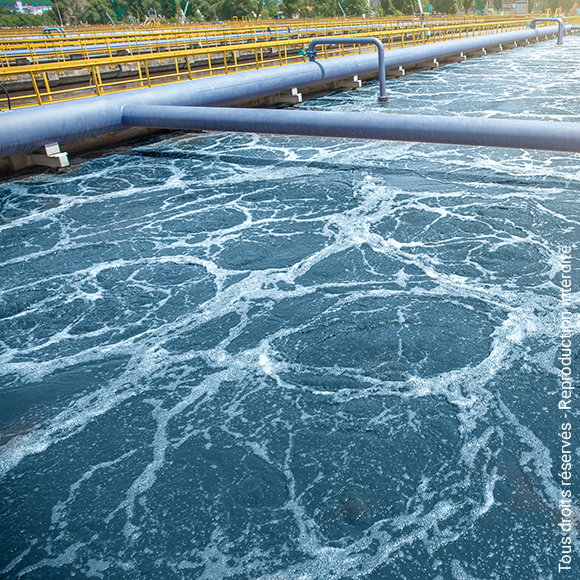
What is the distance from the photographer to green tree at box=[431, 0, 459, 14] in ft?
216

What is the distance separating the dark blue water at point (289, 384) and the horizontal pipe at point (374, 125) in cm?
65

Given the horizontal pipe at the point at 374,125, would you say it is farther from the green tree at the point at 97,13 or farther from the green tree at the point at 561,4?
the green tree at the point at 561,4

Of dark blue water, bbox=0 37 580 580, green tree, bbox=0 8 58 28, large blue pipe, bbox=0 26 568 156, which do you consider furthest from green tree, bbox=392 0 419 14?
dark blue water, bbox=0 37 580 580

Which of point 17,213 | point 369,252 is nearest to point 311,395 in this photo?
point 369,252

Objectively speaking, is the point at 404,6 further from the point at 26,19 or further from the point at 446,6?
the point at 26,19

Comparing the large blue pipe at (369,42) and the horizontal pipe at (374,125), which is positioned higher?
the large blue pipe at (369,42)

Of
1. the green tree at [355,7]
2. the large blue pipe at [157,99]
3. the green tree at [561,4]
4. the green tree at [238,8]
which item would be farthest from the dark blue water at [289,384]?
the green tree at [561,4]

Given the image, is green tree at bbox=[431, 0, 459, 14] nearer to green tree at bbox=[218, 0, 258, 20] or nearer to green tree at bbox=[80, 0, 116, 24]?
green tree at bbox=[218, 0, 258, 20]

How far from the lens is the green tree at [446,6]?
216 feet

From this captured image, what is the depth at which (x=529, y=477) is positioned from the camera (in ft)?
9.60

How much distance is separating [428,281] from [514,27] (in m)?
40.5

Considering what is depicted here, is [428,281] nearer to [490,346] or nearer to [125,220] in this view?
[490,346]

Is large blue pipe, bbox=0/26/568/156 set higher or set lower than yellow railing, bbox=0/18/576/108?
lower

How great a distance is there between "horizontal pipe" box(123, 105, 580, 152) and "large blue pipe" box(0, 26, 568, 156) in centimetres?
53
